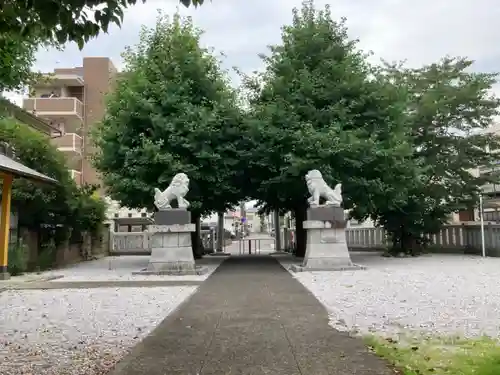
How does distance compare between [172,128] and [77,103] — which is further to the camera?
[77,103]

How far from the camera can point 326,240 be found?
17.9m

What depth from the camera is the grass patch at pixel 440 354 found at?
16.8 feet

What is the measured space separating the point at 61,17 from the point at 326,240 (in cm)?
1436

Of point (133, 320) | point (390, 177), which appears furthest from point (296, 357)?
point (390, 177)

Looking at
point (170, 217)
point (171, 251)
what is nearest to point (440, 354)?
point (170, 217)

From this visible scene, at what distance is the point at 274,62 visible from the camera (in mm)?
22672

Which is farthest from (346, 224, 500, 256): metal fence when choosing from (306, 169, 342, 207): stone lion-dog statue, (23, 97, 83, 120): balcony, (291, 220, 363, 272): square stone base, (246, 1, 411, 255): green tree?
(23, 97, 83, 120): balcony

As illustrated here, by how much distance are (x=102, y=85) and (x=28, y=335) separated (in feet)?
135

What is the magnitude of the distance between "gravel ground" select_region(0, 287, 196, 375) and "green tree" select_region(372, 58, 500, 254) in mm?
15526

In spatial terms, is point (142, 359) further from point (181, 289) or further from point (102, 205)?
point (102, 205)

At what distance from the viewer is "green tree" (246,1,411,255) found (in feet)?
63.9

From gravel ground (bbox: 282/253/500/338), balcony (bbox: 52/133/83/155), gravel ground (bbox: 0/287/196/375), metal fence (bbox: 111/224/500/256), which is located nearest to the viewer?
gravel ground (bbox: 0/287/196/375)

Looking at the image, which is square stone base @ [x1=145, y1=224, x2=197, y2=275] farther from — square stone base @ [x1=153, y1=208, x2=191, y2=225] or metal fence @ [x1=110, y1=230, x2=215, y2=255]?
metal fence @ [x1=110, y1=230, x2=215, y2=255]

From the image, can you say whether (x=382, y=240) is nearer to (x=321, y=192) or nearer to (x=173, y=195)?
(x=321, y=192)
